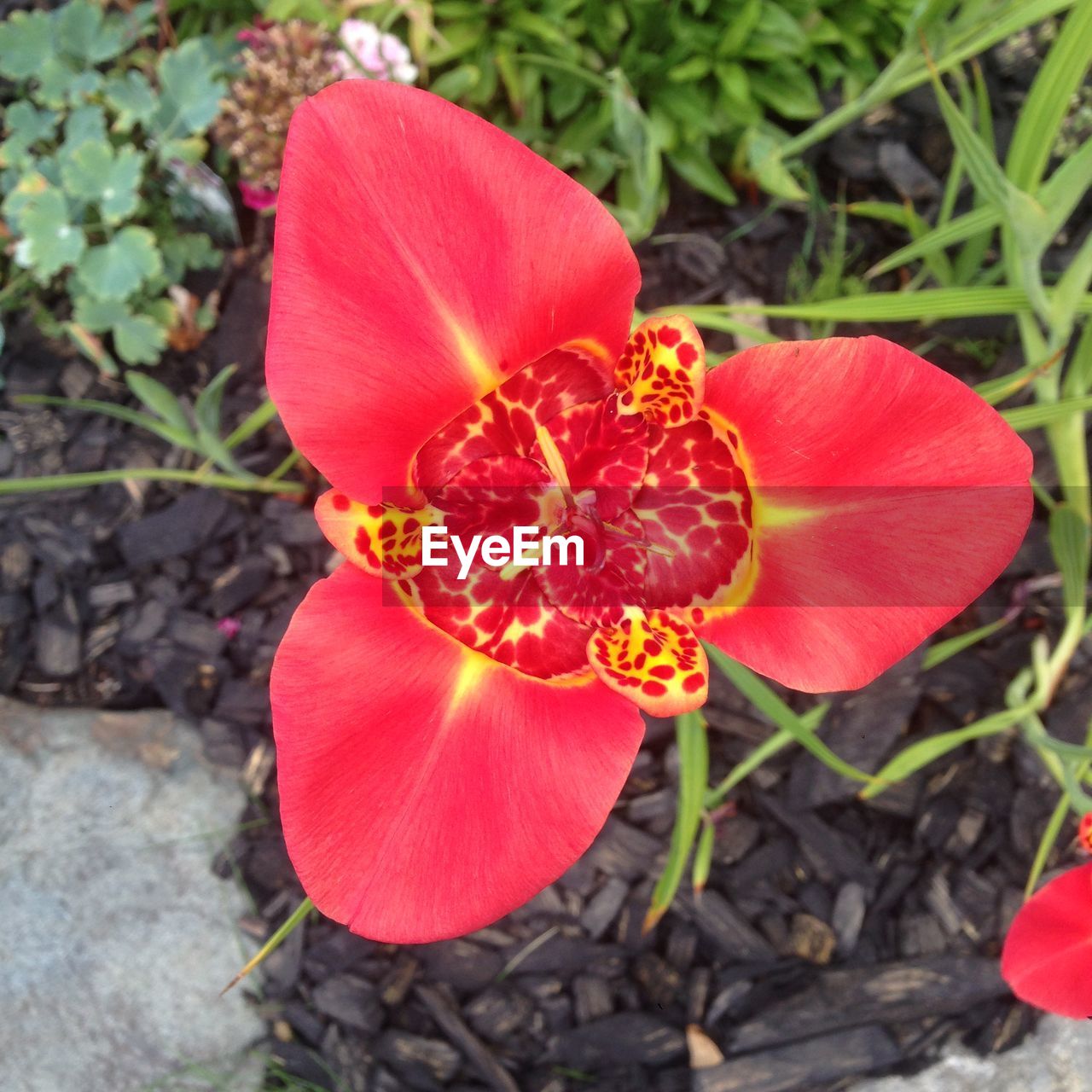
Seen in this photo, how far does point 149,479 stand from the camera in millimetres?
1389

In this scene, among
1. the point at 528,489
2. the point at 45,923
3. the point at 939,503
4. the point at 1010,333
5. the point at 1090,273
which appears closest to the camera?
the point at 939,503

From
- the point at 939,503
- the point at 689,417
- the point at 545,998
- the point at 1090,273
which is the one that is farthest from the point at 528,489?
the point at 545,998

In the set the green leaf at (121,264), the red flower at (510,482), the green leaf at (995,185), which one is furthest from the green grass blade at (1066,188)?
the green leaf at (121,264)

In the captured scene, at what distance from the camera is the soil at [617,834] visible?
122cm

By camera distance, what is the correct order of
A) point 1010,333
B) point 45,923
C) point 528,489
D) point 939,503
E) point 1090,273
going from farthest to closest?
1. point 1010,333
2. point 45,923
3. point 1090,273
4. point 528,489
5. point 939,503

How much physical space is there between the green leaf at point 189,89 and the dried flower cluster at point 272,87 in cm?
3

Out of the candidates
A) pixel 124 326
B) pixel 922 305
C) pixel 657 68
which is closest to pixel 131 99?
pixel 124 326

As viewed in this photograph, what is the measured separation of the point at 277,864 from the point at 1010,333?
1.30m

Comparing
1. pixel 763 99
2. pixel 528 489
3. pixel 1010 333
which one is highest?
pixel 763 99

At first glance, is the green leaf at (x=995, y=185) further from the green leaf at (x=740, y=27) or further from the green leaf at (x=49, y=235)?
the green leaf at (x=49, y=235)

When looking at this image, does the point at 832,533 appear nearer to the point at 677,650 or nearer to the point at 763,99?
the point at 677,650

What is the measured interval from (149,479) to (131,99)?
1.75 feet

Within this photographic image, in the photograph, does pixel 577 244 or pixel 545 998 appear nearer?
pixel 577 244

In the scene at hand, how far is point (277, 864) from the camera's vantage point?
1.27 meters
